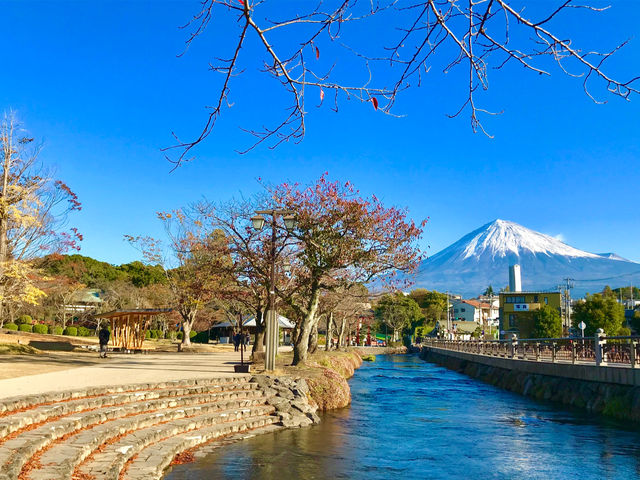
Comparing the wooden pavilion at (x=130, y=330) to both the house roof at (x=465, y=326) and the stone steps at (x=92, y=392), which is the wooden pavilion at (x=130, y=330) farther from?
the house roof at (x=465, y=326)

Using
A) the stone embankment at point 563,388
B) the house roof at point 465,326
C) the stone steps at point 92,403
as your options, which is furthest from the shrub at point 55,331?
the house roof at point 465,326

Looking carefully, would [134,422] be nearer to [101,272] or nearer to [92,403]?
[92,403]

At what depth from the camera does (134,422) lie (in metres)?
11.8

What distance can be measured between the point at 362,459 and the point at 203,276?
1841 cm

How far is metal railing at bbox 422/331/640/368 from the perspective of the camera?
1938cm

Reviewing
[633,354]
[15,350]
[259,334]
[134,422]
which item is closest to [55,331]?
[15,350]

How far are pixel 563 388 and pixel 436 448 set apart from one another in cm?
1299

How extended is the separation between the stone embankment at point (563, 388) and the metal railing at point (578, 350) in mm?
810

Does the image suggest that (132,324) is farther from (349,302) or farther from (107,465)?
(107,465)

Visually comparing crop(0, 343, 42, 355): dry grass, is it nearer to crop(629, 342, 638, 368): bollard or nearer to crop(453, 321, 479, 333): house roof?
crop(629, 342, 638, 368): bollard

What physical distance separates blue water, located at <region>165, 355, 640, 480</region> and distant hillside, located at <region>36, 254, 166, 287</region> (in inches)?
1901

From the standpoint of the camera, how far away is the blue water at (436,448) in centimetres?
1042

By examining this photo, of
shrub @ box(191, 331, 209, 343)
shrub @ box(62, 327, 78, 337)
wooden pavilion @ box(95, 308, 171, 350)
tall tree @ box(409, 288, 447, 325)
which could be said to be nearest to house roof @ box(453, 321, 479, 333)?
tall tree @ box(409, 288, 447, 325)

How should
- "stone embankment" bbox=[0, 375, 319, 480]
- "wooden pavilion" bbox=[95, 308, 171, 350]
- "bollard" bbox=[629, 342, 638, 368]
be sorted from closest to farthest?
"stone embankment" bbox=[0, 375, 319, 480]
"bollard" bbox=[629, 342, 638, 368]
"wooden pavilion" bbox=[95, 308, 171, 350]
